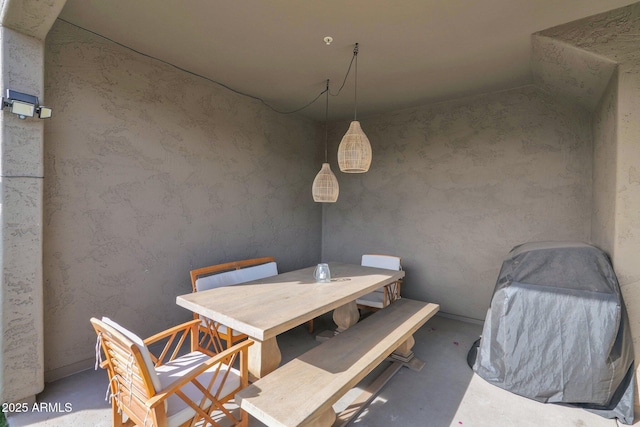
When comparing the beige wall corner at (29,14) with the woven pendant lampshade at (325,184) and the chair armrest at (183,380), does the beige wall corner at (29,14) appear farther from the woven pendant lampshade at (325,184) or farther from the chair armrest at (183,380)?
the chair armrest at (183,380)

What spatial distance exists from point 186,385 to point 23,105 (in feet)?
7.12

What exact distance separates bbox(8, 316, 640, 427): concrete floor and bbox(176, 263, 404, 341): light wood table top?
807mm

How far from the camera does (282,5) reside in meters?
2.18

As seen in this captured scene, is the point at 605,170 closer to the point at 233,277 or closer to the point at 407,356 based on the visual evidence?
the point at 407,356

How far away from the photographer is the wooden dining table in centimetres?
179

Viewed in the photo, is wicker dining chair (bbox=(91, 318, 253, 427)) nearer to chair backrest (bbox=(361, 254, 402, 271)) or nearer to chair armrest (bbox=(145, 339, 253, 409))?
chair armrest (bbox=(145, 339, 253, 409))

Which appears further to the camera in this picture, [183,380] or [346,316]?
[346,316]

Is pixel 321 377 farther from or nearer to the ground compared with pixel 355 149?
nearer to the ground

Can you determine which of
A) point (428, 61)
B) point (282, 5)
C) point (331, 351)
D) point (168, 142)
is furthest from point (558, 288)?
point (168, 142)

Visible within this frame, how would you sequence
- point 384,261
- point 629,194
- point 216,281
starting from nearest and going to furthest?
point 629,194 → point 216,281 → point 384,261

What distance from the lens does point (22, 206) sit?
6.86 ft

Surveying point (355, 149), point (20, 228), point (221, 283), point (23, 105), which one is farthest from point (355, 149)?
point (20, 228)

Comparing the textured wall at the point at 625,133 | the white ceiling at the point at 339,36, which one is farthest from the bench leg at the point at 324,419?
the white ceiling at the point at 339,36

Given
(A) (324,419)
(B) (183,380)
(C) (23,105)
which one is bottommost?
(A) (324,419)
